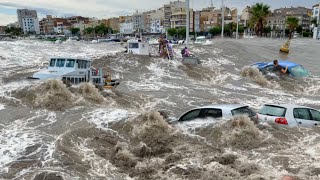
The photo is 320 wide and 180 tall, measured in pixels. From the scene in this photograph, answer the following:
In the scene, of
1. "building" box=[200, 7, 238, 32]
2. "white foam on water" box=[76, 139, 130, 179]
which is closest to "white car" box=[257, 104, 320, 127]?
"white foam on water" box=[76, 139, 130, 179]

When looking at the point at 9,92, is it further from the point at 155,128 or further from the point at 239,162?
the point at 239,162

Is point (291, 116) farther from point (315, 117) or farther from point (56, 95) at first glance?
point (56, 95)

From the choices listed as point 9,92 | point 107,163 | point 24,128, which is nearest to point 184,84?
point 9,92

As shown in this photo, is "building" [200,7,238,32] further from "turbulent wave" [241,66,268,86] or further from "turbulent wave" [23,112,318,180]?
"turbulent wave" [23,112,318,180]

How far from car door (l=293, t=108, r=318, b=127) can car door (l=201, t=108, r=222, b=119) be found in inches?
108

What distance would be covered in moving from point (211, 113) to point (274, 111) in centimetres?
242

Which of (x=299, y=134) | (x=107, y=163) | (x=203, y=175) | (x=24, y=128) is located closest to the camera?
(x=203, y=175)

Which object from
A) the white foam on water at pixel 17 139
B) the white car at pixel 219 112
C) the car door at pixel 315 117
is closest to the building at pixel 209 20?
the car door at pixel 315 117

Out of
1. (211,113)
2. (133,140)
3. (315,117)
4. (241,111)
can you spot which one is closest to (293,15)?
(315,117)

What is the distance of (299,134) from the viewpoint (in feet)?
36.2

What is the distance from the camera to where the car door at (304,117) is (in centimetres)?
1187

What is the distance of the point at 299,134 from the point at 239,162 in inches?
128

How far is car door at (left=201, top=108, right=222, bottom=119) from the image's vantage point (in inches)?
468

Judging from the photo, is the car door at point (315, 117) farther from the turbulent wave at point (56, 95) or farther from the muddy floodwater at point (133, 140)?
the turbulent wave at point (56, 95)
